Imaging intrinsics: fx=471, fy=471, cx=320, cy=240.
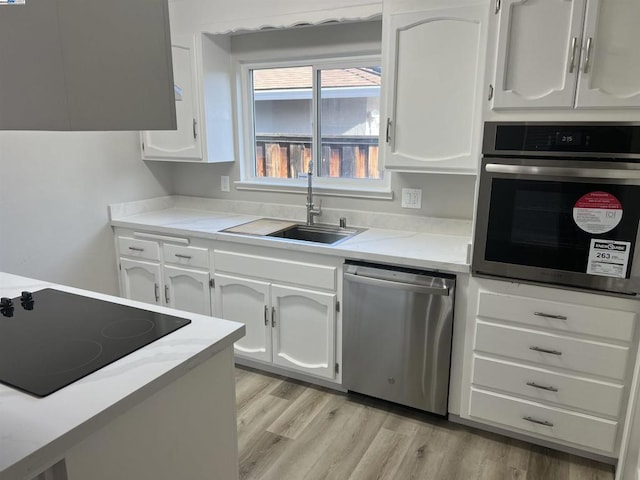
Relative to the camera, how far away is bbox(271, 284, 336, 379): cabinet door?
2588 millimetres

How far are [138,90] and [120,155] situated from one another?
260 cm

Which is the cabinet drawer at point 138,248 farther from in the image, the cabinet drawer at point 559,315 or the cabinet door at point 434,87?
the cabinet drawer at point 559,315

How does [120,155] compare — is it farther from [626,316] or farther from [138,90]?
[626,316]

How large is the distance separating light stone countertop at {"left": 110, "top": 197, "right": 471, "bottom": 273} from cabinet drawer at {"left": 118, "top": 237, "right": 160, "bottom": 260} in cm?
9

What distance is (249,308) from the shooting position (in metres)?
2.82

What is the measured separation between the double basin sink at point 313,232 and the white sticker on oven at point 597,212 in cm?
126

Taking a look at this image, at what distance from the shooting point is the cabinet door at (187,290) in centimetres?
295

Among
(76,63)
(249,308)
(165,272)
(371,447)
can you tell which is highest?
(76,63)

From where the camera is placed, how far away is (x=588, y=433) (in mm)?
2086

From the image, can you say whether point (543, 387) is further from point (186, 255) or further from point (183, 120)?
point (183, 120)

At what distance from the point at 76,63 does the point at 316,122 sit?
2345mm

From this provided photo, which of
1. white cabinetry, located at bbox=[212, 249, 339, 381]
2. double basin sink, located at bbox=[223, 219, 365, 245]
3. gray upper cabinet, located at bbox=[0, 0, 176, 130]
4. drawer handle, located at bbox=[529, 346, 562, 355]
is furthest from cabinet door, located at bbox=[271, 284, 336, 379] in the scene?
gray upper cabinet, located at bbox=[0, 0, 176, 130]

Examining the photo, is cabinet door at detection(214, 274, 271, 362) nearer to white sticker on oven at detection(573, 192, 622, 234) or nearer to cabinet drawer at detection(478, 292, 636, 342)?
cabinet drawer at detection(478, 292, 636, 342)

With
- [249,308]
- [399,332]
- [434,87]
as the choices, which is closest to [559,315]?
[399,332]
